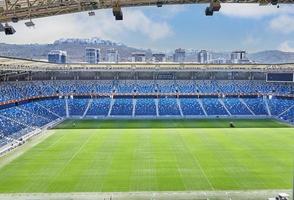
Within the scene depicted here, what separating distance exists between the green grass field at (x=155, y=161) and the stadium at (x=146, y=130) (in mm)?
93

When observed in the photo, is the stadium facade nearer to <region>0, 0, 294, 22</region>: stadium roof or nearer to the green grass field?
the green grass field

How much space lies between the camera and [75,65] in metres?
83.4

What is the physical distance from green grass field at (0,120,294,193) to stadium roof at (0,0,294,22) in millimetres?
13744

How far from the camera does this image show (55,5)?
57.2 ft

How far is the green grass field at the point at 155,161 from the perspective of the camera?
29.1 metres

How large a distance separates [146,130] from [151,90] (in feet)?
81.7

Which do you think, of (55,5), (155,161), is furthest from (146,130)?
(55,5)

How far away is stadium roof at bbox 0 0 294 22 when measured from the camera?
16.5 metres

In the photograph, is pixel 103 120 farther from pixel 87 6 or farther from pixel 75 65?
pixel 87 6

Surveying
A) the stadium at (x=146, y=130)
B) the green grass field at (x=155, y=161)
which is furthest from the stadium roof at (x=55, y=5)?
the green grass field at (x=155, y=161)

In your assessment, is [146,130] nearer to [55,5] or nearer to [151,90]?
[151,90]

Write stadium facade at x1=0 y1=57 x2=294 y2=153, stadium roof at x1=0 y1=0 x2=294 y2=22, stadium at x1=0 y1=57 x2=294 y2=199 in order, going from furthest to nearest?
stadium facade at x1=0 y1=57 x2=294 y2=153, stadium at x1=0 y1=57 x2=294 y2=199, stadium roof at x1=0 y1=0 x2=294 y2=22

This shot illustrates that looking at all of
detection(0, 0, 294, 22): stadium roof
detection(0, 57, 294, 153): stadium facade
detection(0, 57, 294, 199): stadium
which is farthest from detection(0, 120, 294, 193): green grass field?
detection(0, 57, 294, 153): stadium facade

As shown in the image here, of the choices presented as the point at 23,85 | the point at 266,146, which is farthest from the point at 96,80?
the point at 266,146
